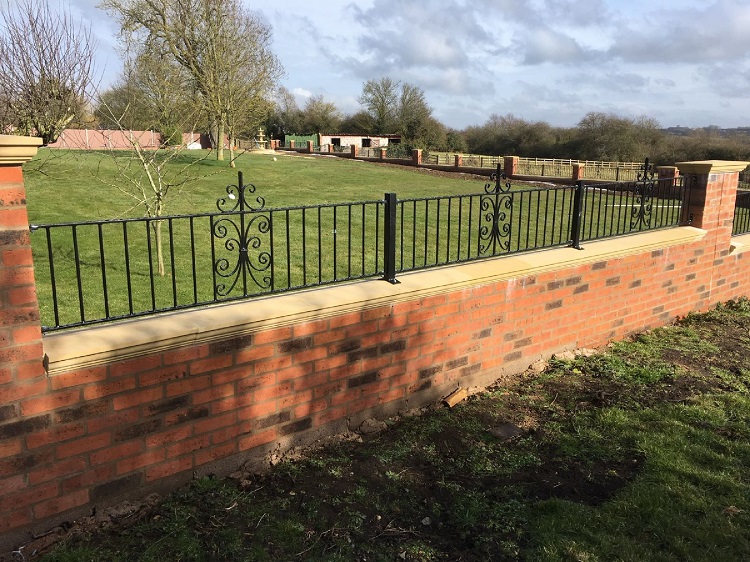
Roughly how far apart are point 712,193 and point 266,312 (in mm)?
5689

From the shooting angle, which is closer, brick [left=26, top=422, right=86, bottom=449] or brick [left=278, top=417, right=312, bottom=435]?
brick [left=26, top=422, right=86, bottom=449]

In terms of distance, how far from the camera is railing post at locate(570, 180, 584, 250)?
17.1ft

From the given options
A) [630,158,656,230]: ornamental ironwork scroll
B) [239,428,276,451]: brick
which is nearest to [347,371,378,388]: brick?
[239,428,276,451]: brick

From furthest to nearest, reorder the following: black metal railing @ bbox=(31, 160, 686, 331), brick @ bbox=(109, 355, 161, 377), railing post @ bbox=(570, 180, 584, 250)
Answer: railing post @ bbox=(570, 180, 584, 250), black metal railing @ bbox=(31, 160, 686, 331), brick @ bbox=(109, 355, 161, 377)

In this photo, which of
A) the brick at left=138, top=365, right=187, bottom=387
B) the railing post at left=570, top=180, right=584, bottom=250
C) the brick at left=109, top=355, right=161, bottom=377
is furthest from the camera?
the railing post at left=570, top=180, right=584, bottom=250

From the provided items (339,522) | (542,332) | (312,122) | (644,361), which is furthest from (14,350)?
(312,122)

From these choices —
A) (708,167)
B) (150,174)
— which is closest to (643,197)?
(708,167)

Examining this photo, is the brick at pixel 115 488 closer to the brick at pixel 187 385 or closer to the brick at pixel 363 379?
the brick at pixel 187 385

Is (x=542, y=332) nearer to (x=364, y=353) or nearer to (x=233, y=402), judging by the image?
(x=364, y=353)

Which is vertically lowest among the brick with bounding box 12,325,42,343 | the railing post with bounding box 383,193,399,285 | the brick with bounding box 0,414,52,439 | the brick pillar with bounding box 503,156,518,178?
the brick with bounding box 0,414,52,439

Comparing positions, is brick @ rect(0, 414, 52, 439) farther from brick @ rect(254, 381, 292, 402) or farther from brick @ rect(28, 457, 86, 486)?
brick @ rect(254, 381, 292, 402)

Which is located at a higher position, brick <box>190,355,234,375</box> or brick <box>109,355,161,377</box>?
brick <box>109,355,161,377</box>

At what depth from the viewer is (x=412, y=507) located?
3047 mm

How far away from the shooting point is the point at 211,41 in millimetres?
22266
